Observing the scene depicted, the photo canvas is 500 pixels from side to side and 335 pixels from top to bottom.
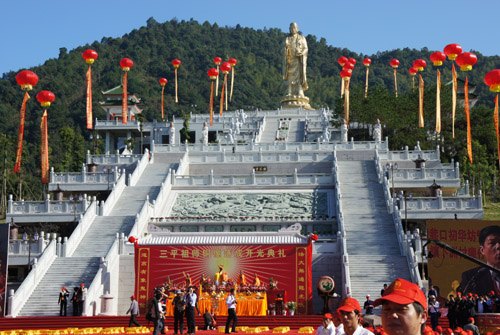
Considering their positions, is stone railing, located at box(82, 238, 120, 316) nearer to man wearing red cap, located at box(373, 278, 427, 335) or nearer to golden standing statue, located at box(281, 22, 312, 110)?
man wearing red cap, located at box(373, 278, 427, 335)

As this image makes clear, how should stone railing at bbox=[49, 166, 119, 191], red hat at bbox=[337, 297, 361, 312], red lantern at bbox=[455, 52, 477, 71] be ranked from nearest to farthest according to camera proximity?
red hat at bbox=[337, 297, 361, 312] < red lantern at bbox=[455, 52, 477, 71] < stone railing at bbox=[49, 166, 119, 191]

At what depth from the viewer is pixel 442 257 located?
2158 centimetres

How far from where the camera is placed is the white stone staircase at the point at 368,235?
2195 centimetres

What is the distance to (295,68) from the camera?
51375 mm

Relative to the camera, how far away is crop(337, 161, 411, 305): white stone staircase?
2195 centimetres

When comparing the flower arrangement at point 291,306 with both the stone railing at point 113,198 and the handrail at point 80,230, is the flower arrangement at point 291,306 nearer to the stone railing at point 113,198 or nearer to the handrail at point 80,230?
the handrail at point 80,230

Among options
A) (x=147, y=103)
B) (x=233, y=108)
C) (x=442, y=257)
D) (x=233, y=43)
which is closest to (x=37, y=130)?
(x=147, y=103)

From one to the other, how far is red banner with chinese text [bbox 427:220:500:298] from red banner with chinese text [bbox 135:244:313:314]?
390 centimetres

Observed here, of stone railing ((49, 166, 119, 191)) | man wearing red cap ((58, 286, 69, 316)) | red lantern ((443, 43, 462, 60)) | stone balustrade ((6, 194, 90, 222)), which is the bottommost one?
man wearing red cap ((58, 286, 69, 316))

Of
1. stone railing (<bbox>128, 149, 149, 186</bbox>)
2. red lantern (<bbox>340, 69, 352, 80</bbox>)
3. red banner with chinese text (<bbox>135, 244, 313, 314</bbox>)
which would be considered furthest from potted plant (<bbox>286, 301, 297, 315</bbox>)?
red lantern (<bbox>340, 69, 352, 80</bbox>)

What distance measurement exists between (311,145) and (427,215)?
982cm

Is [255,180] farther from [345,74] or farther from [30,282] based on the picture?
[30,282]

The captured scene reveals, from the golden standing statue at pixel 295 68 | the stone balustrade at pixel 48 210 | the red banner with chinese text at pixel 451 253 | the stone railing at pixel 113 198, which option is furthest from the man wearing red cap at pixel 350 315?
the golden standing statue at pixel 295 68

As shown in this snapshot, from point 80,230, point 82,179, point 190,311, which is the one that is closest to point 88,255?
point 80,230
